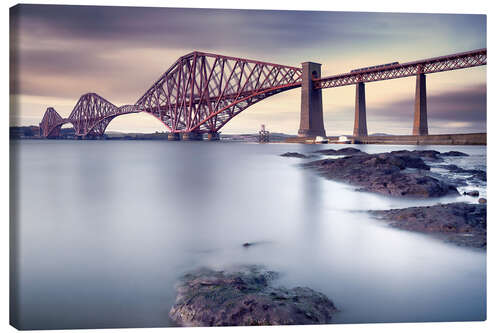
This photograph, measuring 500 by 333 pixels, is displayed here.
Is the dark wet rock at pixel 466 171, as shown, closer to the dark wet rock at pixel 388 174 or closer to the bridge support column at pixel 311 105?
the dark wet rock at pixel 388 174

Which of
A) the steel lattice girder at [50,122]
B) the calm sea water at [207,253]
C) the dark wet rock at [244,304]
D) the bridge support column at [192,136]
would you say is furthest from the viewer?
the bridge support column at [192,136]

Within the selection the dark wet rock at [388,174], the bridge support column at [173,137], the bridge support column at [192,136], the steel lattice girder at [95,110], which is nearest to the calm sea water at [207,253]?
the dark wet rock at [388,174]

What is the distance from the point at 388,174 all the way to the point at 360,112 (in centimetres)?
106

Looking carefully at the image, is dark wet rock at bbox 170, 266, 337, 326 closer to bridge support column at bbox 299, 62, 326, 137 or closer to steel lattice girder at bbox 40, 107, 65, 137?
steel lattice girder at bbox 40, 107, 65, 137

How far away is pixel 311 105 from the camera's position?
17.6ft

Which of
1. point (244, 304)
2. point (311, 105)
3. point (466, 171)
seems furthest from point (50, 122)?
point (466, 171)

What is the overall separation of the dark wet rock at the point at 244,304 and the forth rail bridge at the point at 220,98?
2905mm

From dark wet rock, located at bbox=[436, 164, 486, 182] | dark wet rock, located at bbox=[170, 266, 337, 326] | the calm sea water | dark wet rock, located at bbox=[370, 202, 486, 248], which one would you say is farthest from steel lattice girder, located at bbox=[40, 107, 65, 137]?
dark wet rock, located at bbox=[436, 164, 486, 182]

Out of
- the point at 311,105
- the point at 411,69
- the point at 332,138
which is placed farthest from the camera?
the point at 332,138

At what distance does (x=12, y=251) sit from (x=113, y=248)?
86 centimetres

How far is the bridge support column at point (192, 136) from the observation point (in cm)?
750

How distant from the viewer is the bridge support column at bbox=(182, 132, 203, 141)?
750 centimetres

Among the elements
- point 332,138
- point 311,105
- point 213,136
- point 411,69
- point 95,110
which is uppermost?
point 411,69

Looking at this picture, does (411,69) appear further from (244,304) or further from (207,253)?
(244,304)
